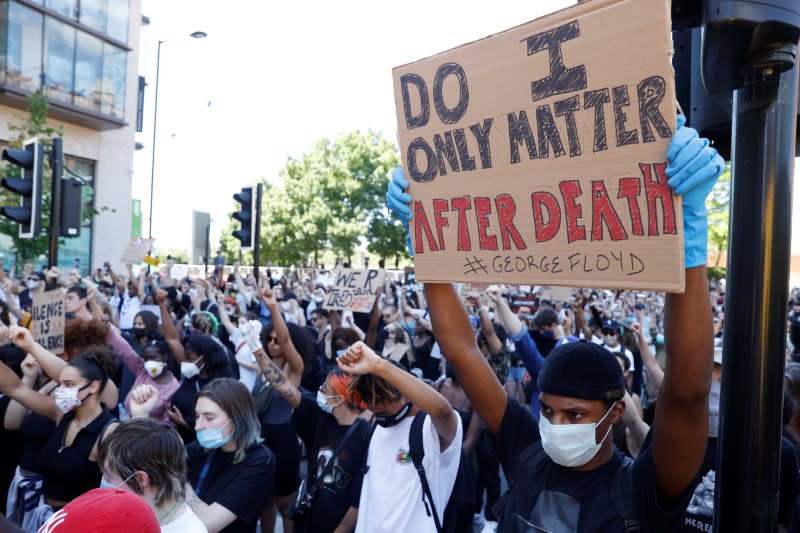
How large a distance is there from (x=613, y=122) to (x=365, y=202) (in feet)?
135

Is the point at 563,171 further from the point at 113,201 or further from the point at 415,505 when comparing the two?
the point at 113,201

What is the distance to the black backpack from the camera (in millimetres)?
3246

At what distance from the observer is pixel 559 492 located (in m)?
2.18

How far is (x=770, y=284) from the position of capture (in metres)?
1.64

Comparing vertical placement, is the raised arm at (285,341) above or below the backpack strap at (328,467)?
above

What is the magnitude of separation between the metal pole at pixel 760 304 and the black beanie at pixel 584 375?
0.59 metres

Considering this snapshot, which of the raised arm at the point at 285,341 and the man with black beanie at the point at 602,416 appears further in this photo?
the raised arm at the point at 285,341

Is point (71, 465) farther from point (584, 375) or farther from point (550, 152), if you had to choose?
point (550, 152)

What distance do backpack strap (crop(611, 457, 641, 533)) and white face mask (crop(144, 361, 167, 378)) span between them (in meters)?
4.37

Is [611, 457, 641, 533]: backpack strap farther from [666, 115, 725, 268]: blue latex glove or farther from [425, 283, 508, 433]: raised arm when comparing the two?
[666, 115, 725, 268]: blue latex glove

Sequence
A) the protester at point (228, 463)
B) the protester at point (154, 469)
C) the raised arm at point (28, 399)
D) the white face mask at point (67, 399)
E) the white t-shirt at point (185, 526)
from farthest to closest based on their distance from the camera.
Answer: the raised arm at point (28, 399)
the white face mask at point (67, 399)
the protester at point (228, 463)
the protester at point (154, 469)
the white t-shirt at point (185, 526)

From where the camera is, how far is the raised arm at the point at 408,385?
290 centimetres

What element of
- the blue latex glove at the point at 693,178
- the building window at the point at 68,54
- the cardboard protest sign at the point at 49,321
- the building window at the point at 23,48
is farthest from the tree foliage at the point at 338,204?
the blue latex glove at the point at 693,178

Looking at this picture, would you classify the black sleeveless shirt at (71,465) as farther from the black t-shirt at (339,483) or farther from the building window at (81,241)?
the building window at (81,241)
